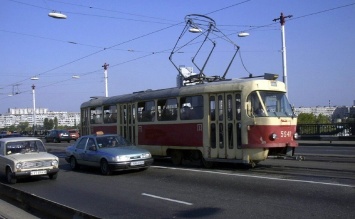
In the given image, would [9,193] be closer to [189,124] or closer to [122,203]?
[122,203]

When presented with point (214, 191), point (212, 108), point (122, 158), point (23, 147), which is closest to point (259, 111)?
point (212, 108)

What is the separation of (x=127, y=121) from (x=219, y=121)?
21.0 feet

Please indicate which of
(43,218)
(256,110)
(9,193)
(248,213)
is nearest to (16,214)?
(43,218)

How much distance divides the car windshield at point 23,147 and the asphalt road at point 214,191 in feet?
3.49

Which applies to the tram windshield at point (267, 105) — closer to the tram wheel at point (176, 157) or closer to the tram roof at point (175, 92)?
the tram roof at point (175, 92)

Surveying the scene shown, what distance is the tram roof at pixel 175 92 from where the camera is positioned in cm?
1495

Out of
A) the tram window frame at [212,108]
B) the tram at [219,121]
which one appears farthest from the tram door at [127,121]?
the tram window frame at [212,108]

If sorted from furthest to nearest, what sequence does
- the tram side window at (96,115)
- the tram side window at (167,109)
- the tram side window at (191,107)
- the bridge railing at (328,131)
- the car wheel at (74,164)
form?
the bridge railing at (328,131), the tram side window at (96,115), the car wheel at (74,164), the tram side window at (167,109), the tram side window at (191,107)

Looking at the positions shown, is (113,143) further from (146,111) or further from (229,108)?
(229,108)

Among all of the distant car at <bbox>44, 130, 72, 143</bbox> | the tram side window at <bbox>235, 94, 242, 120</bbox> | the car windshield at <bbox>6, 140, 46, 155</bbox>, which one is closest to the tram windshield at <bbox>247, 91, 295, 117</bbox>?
the tram side window at <bbox>235, 94, 242, 120</bbox>

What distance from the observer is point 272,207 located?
866 cm

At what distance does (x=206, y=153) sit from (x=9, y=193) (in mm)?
6933

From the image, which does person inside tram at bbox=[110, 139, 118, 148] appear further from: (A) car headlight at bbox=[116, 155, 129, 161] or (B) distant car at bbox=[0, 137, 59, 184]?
(B) distant car at bbox=[0, 137, 59, 184]

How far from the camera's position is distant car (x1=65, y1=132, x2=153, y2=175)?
15.2 metres
